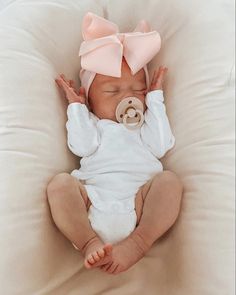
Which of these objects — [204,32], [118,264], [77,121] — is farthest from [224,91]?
[118,264]

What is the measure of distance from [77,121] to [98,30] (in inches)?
10.2

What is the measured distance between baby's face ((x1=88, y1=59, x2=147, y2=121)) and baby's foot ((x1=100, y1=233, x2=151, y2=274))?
373 millimetres

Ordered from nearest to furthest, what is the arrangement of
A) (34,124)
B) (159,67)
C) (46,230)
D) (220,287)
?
1. (220,287)
2. (46,230)
3. (34,124)
4. (159,67)

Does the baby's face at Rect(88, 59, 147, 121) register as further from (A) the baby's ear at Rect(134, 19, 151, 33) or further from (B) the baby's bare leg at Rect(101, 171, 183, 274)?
(B) the baby's bare leg at Rect(101, 171, 183, 274)

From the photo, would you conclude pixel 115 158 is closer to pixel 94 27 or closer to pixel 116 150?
pixel 116 150

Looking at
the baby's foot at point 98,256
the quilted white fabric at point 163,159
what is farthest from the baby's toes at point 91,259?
the quilted white fabric at point 163,159

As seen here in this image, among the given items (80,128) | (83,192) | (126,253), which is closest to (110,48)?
(80,128)

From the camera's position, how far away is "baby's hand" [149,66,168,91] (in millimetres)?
1441

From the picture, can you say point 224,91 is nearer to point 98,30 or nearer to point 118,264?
point 98,30

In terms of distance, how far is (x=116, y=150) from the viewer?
55.0 inches

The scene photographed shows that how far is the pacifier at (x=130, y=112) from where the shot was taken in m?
1.43

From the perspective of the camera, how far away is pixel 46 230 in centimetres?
125

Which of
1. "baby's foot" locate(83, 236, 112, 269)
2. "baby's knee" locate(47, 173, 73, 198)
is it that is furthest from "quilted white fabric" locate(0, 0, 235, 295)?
"baby's foot" locate(83, 236, 112, 269)

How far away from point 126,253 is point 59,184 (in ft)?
0.75
